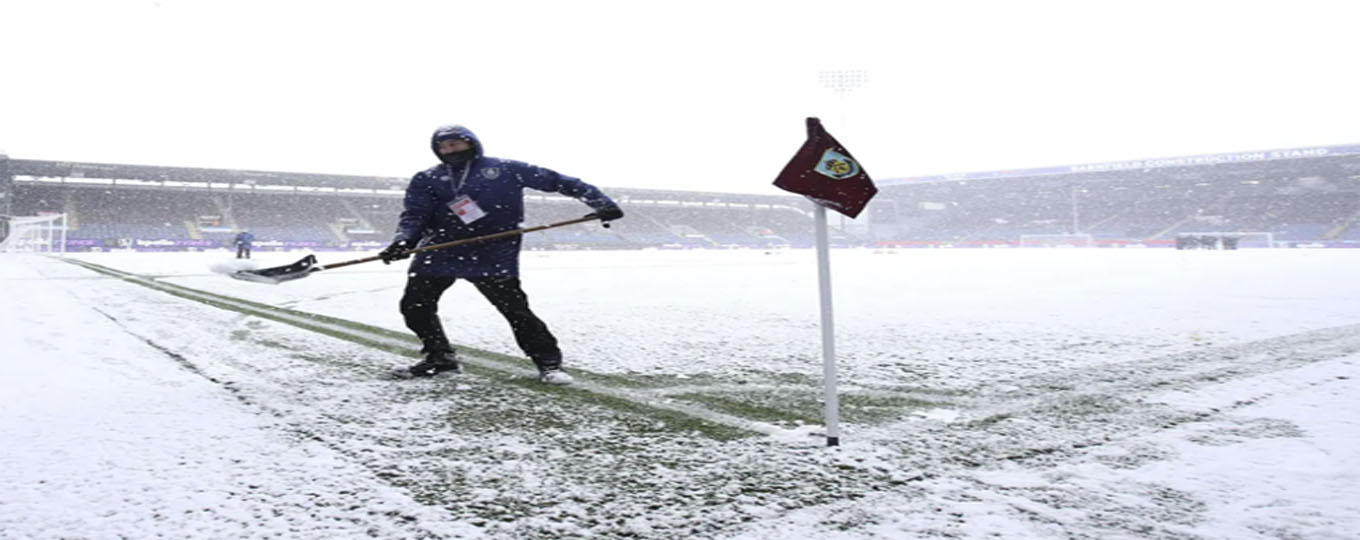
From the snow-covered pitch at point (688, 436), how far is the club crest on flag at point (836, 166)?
0.88 meters

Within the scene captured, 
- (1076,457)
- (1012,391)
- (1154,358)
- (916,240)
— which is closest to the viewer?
(1076,457)

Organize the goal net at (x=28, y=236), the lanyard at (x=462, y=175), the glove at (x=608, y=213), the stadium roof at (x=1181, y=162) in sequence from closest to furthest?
1. the glove at (x=608, y=213)
2. the lanyard at (x=462, y=175)
3. the goal net at (x=28, y=236)
4. the stadium roof at (x=1181, y=162)

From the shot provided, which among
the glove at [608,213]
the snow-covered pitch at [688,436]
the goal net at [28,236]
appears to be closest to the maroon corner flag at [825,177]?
the snow-covered pitch at [688,436]

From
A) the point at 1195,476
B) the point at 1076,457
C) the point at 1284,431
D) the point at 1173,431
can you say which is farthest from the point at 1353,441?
the point at 1076,457

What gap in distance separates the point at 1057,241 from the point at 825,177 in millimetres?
57372

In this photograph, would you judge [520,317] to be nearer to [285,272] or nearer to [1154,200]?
[285,272]

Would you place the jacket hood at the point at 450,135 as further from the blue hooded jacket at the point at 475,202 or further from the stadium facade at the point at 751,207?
the stadium facade at the point at 751,207

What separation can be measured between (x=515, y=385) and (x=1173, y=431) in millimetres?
2616

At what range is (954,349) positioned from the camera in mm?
4492

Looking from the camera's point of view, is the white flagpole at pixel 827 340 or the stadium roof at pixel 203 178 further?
the stadium roof at pixel 203 178

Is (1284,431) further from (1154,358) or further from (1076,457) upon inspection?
(1154,358)

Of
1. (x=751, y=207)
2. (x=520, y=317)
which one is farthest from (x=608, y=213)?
(x=751, y=207)

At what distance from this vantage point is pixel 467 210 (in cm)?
344

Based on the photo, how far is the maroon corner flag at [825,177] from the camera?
90.8 inches
